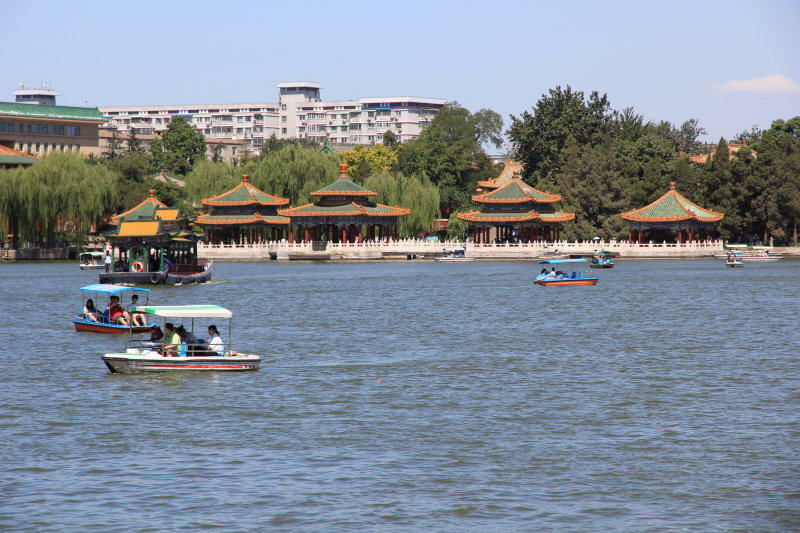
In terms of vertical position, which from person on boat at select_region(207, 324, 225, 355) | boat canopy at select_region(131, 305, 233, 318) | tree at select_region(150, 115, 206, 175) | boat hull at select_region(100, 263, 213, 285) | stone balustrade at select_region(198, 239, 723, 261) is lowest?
person on boat at select_region(207, 324, 225, 355)

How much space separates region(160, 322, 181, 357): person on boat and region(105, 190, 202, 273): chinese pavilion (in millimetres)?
31168

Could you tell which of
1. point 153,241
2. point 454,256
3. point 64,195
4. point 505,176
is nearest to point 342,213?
point 454,256

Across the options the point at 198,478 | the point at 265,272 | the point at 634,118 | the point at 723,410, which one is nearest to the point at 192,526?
the point at 198,478

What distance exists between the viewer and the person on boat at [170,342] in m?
24.2

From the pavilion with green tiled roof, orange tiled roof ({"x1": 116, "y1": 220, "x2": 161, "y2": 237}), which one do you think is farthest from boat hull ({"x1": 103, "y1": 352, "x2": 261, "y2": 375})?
the pavilion with green tiled roof

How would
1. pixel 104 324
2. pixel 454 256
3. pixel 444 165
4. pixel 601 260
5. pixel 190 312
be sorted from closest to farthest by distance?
pixel 190 312, pixel 104 324, pixel 601 260, pixel 454 256, pixel 444 165

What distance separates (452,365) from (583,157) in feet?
216

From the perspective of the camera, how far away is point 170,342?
24688 mm

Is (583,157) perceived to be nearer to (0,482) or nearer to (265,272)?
(265,272)

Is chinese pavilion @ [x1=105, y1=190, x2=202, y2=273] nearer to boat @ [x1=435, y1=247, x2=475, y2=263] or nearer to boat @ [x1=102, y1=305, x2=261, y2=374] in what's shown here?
boat @ [x1=435, y1=247, x2=475, y2=263]

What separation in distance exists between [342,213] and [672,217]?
85.0ft

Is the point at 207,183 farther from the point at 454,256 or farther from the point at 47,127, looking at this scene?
the point at 47,127

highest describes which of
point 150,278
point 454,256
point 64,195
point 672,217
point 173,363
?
point 64,195

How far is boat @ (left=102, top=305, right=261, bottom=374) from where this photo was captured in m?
24.1
